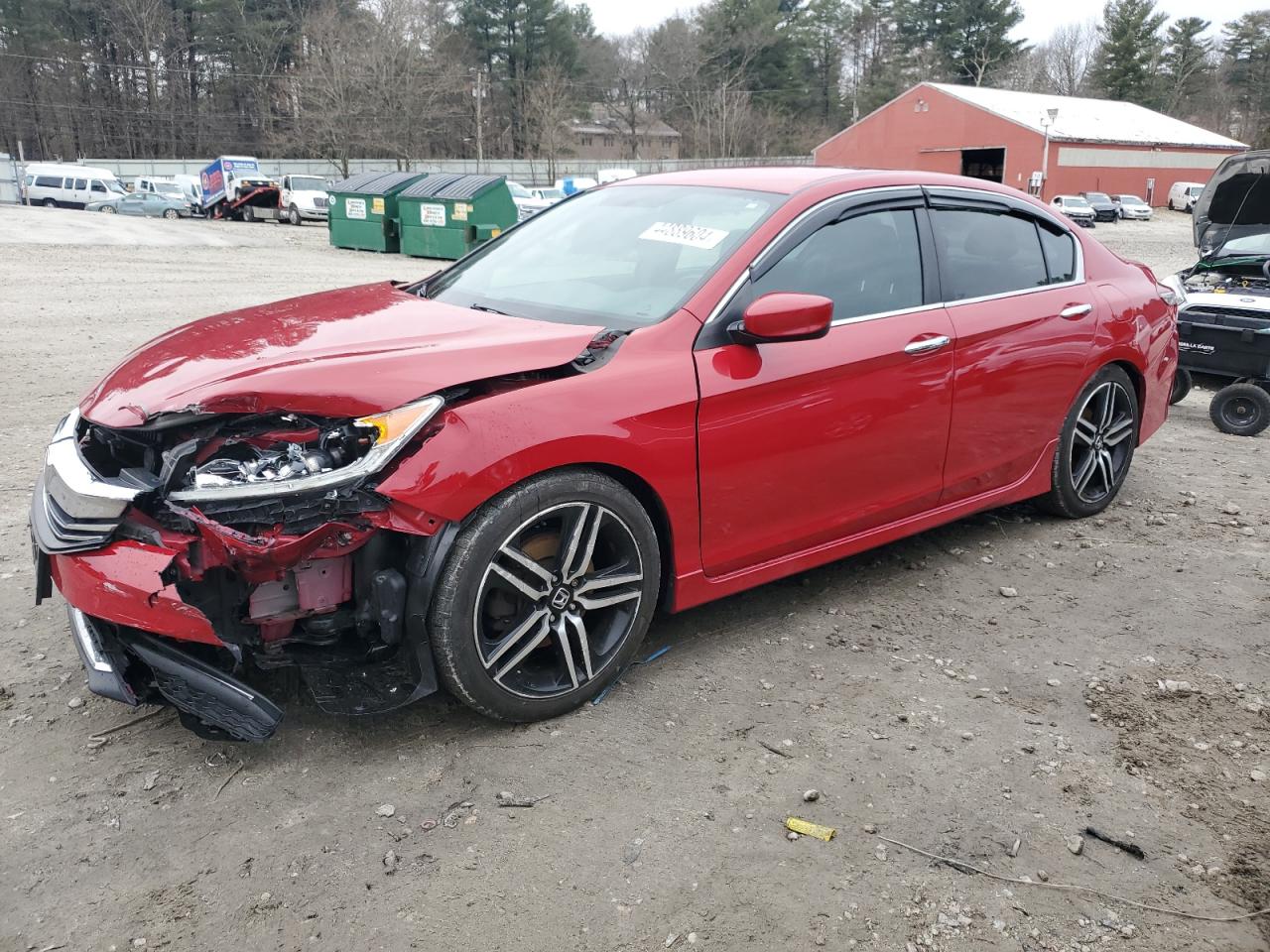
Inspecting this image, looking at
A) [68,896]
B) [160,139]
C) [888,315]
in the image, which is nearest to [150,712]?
[68,896]

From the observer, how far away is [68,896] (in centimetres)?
241

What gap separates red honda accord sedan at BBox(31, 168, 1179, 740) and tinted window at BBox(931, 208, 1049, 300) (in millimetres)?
14

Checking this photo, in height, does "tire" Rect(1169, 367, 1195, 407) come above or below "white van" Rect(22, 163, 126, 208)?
below

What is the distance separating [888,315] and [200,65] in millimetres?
71989

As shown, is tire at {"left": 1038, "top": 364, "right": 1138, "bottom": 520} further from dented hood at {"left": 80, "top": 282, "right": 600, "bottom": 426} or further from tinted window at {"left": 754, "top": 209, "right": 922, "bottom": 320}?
dented hood at {"left": 80, "top": 282, "right": 600, "bottom": 426}

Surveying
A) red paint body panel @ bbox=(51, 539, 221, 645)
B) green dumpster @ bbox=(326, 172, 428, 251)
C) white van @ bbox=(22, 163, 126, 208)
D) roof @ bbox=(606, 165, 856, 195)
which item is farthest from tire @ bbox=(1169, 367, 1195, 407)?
white van @ bbox=(22, 163, 126, 208)

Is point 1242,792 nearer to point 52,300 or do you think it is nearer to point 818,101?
point 52,300

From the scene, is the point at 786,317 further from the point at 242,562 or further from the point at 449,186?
the point at 449,186

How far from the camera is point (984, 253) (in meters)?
4.37

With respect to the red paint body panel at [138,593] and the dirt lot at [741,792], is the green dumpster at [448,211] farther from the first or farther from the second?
the red paint body panel at [138,593]

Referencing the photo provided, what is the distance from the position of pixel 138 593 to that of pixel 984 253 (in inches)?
139

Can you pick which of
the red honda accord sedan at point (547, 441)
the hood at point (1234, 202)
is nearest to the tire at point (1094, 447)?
the red honda accord sedan at point (547, 441)

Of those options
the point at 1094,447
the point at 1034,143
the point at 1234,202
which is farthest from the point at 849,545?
the point at 1034,143

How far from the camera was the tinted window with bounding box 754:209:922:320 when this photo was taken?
12.0ft
